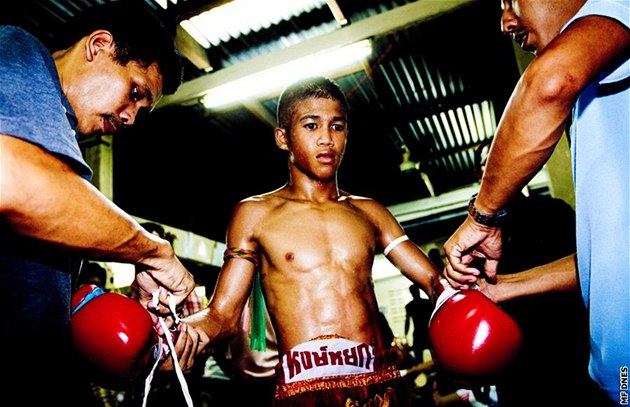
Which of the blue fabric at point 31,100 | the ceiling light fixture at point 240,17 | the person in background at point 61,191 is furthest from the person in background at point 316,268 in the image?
the ceiling light fixture at point 240,17

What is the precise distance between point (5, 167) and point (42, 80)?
0.40 metres

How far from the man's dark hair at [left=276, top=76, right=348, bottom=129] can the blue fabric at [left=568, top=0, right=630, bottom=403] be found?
174 cm

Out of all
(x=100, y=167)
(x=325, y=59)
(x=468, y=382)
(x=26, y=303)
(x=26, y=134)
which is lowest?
(x=468, y=382)

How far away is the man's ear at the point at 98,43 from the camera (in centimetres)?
172

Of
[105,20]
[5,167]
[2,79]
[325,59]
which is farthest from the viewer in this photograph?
[325,59]

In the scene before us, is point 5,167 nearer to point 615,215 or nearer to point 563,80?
point 563,80

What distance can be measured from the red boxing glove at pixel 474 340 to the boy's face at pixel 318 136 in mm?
1354

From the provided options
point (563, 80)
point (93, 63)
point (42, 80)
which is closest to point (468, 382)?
point (563, 80)

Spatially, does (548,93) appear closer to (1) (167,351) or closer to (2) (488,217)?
(2) (488,217)

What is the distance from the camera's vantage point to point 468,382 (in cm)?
167

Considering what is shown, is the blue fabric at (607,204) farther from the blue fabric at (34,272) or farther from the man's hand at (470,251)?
the blue fabric at (34,272)

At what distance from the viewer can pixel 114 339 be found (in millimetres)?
1472

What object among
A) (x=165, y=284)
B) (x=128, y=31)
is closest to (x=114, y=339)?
(x=165, y=284)

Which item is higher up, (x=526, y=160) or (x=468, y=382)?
(x=526, y=160)
